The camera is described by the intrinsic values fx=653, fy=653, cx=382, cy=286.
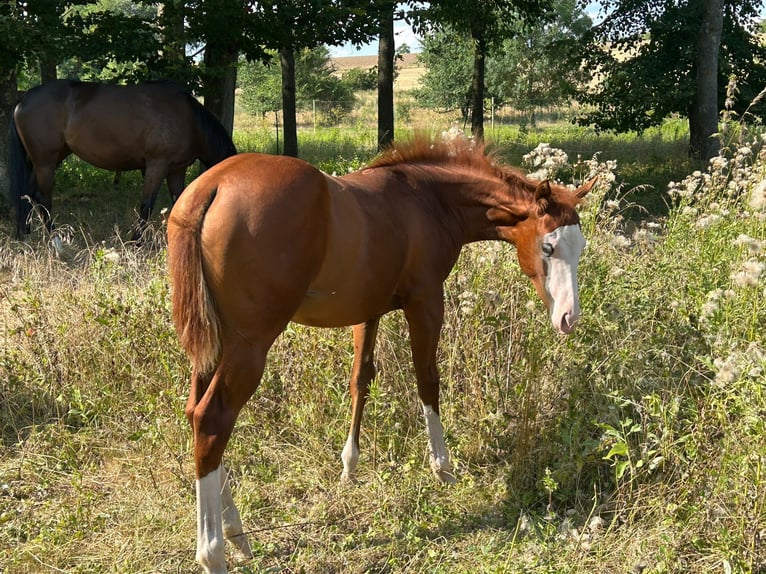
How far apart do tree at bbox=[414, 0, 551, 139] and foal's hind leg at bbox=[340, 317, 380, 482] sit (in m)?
7.58

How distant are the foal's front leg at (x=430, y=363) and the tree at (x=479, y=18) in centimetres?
769

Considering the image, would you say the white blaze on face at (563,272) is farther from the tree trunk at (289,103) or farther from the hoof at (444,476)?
the tree trunk at (289,103)

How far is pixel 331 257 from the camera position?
2867 mm

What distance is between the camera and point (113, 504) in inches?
130

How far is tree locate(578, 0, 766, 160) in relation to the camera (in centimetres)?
1281

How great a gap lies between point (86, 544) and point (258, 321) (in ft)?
4.55

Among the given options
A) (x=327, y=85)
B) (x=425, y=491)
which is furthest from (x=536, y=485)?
(x=327, y=85)

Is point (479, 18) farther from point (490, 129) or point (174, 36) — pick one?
point (174, 36)

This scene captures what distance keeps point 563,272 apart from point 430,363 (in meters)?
0.83

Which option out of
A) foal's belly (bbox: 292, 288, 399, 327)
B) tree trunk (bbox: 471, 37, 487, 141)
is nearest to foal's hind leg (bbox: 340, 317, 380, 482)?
foal's belly (bbox: 292, 288, 399, 327)

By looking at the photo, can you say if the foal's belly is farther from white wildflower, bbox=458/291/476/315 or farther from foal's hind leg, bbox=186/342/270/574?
white wildflower, bbox=458/291/476/315

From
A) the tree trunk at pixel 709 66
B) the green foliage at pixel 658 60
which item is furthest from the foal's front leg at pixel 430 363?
the green foliage at pixel 658 60

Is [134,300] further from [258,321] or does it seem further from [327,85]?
[327,85]

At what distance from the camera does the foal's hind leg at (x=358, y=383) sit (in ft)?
11.5
